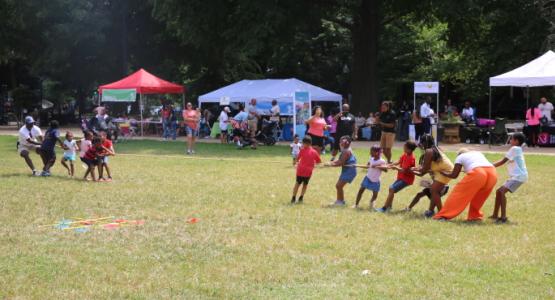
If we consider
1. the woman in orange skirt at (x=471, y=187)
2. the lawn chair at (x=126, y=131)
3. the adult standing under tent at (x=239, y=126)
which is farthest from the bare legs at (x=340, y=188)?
the lawn chair at (x=126, y=131)

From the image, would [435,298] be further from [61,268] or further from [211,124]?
[211,124]

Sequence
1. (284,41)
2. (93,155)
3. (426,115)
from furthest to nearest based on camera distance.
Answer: (284,41)
(426,115)
(93,155)

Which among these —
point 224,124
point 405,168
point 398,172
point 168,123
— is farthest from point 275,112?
point 405,168

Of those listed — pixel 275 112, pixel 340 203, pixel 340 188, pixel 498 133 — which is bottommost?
pixel 340 203

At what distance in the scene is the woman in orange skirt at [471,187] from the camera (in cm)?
1040

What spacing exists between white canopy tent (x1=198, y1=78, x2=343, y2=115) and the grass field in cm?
1482

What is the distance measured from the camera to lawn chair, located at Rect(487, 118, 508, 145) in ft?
84.7

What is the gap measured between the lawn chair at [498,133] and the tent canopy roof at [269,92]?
729 cm

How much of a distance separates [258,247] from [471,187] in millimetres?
3597

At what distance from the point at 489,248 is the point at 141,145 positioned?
20633 millimetres

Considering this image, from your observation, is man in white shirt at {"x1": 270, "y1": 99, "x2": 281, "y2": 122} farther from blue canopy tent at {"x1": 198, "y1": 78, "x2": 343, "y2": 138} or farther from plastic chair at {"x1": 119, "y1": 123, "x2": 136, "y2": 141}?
plastic chair at {"x1": 119, "y1": 123, "x2": 136, "y2": 141}

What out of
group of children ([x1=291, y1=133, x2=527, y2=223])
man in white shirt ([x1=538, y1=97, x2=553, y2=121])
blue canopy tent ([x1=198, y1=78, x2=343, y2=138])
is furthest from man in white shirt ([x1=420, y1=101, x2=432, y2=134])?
group of children ([x1=291, y1=133, x2=527, y2=223])

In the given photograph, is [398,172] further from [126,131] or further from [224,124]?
[126,131]

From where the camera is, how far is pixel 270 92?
2950 centimetres
